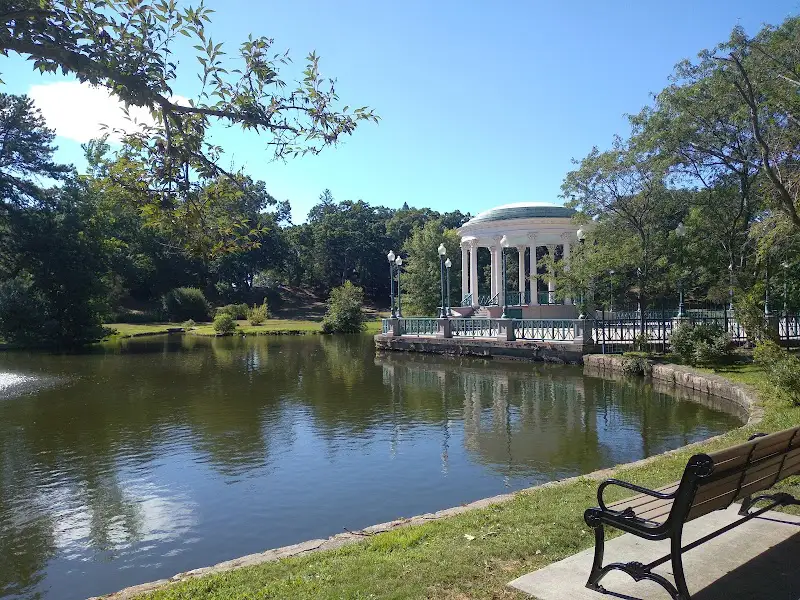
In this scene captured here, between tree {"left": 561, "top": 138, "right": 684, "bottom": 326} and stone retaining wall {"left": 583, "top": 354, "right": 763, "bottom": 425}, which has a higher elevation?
tree {"left": 561, "top": 138, "right": 684, "bottom": 326}

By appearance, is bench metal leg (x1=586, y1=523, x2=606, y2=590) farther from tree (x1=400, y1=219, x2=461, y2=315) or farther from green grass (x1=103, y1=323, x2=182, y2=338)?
green grass (x1=103, y1=323, x2=182, y2=338)

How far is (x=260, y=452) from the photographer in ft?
36.4

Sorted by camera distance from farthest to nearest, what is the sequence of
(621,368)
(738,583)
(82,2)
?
(621,368) < (82,2) < (738,583)

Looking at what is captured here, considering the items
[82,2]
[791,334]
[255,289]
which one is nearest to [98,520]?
[82,2]

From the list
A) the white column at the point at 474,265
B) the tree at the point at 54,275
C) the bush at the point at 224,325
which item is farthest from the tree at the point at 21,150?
the white column at the point at 474,265

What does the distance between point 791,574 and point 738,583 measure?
1.21 feet

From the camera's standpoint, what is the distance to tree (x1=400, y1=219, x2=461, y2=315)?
165 feet

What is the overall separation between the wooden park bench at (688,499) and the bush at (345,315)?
43.6 meters

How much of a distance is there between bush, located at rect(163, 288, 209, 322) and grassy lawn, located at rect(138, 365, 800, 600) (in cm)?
5838

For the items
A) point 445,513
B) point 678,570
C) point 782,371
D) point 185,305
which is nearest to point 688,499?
point 678,570

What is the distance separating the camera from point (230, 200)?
18.3ft

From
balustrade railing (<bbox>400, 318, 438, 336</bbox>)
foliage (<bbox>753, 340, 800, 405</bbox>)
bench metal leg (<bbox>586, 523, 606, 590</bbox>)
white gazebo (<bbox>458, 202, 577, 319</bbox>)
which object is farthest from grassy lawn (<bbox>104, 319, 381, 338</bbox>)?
bench metal leg (<bbox>586, 523, 606, 590</bbox>)

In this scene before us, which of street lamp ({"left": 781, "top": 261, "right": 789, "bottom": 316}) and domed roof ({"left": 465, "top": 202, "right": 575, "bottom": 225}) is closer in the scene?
street lamp ({"left": 781, "top": 261, "right": 789, "bottom": 316})

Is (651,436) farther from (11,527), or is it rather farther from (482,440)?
(11,527)
